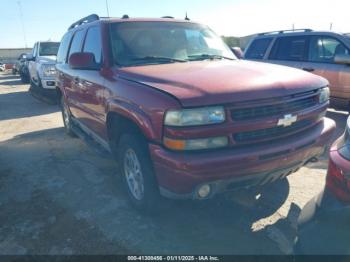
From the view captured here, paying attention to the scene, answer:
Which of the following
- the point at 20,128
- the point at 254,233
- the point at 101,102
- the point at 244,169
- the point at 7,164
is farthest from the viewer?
the point at 20,128

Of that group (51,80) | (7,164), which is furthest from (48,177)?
(51,80)

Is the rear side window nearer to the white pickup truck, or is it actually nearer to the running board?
the running board

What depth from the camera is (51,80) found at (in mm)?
10930

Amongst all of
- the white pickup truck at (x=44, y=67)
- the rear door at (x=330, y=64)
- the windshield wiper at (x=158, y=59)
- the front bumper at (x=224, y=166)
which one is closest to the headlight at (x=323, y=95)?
the front bumper at (x=224, y=166)

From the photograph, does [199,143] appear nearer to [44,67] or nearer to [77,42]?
[77,42]

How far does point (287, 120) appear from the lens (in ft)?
9.52

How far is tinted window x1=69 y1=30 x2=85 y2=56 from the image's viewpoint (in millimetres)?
4961

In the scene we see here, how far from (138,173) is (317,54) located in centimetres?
546

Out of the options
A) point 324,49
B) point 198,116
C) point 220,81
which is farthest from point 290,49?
point 198,116

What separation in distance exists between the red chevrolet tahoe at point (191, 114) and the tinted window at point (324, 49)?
378 cm

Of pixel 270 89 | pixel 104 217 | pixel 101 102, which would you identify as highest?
pixel 270 89

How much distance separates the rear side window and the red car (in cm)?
617

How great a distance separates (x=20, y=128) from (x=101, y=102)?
490 cm

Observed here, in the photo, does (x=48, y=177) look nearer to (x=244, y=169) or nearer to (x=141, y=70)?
(x=141, y=70)
